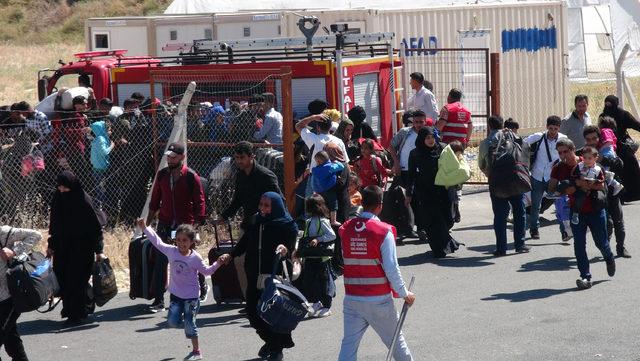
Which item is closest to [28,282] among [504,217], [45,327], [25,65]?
[45,327]

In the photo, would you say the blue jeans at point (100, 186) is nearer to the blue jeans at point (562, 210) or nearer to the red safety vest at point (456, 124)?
the red safety vest at point (456, 124)

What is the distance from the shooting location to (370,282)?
7.33m

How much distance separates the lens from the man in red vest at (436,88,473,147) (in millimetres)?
15102

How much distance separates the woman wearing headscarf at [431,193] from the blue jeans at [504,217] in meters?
0.53

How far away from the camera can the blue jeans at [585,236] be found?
10695mm

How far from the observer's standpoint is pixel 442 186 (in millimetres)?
12414

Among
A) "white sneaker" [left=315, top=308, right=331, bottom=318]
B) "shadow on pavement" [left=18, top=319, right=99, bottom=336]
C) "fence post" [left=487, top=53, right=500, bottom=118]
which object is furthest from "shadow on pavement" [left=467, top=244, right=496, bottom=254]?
"shadow on pavement" [left=18, top=319, right=99, bottom=336]

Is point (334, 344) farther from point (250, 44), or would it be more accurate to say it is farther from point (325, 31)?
point (325, 31)

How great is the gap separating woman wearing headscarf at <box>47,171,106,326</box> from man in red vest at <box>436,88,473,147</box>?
622 cm

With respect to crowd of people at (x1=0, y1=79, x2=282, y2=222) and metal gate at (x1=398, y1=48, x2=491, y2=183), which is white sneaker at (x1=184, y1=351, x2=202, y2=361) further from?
metal gate at (x1=398, y1=48, x2=491, y2=183)

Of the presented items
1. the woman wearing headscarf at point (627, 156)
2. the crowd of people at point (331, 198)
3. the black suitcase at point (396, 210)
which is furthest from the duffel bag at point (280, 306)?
the woman wearing headscarf at point (627, 156)

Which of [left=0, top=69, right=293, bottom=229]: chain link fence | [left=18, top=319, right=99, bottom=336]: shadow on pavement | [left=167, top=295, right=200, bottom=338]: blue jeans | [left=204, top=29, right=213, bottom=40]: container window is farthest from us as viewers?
[left=204, top=29, right=213, bottom=40]: container window

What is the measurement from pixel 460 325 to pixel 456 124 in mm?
5913

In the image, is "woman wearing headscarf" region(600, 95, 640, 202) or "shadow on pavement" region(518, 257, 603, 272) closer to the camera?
"shadow on pavement" region(518, 257, 603, 272)
